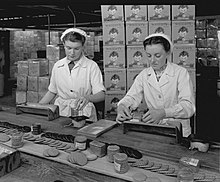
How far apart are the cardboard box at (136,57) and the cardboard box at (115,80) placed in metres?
0.12

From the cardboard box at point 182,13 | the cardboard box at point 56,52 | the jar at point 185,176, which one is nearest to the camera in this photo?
the jar at point 185,176

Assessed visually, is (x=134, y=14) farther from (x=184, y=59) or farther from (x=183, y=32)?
(x=184, y=59)

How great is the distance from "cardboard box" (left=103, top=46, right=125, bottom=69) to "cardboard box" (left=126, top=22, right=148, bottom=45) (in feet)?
0.40

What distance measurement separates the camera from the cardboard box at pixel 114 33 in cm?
294

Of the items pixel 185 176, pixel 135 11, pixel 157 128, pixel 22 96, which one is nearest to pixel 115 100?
pixel 135 11

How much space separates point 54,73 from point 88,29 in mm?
5849

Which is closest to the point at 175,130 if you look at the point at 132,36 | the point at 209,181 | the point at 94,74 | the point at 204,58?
the point at 209,181

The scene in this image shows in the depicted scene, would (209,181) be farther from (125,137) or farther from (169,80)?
(169,80)

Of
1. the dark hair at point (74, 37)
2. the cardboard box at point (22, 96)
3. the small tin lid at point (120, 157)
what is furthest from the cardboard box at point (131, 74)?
the cardboard box at point (22, 96)

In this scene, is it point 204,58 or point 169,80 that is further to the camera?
point 204,58

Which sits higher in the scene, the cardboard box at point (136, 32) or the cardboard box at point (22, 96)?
the cardboard box at point (136, 32)

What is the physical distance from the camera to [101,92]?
237 centimetres

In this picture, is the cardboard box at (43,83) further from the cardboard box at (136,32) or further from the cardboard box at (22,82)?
the cardboard box at (136,32)

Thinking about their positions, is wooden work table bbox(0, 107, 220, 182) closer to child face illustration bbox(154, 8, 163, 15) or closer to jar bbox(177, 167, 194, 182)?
jar bbox(177, 167, 194, 182)
